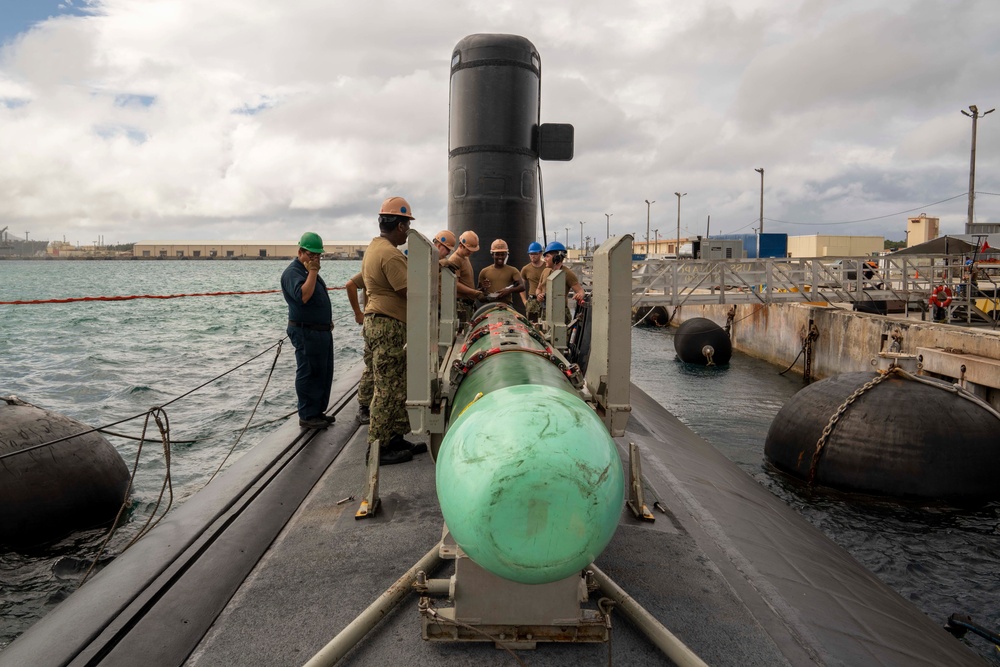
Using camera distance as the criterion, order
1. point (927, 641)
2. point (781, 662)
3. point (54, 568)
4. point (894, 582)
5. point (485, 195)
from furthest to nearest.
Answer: point (485, 195) → point (894, 582) → point (54, 568) → point (927, 641) → point (781, 662)

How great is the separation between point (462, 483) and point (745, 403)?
14.2 metres

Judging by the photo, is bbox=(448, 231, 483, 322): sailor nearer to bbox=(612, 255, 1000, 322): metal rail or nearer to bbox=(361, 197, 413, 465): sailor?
bbox=(361, 197, 413, 465): sailor

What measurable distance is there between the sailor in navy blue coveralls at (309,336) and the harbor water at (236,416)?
17.8 inches

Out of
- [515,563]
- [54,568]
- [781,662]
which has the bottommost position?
[54,568]

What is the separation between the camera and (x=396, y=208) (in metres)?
4.86

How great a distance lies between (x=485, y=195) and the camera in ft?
27.0

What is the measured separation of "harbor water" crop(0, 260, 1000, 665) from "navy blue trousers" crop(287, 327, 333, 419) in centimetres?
42

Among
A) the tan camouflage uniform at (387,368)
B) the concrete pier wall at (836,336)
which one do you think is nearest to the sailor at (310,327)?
the tan camouflage uniform at (387,368)

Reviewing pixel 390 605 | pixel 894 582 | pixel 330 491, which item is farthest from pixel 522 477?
pixel 894 582

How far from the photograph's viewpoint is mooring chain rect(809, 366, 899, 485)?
7.66 m

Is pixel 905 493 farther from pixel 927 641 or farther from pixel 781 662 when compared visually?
pixel 781 662

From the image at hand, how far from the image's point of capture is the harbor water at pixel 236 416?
19.8 feet

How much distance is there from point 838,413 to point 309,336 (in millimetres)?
5703

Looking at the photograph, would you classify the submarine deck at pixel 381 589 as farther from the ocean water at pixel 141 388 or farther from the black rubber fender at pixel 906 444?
the black rubber fender at pixel 906 444
